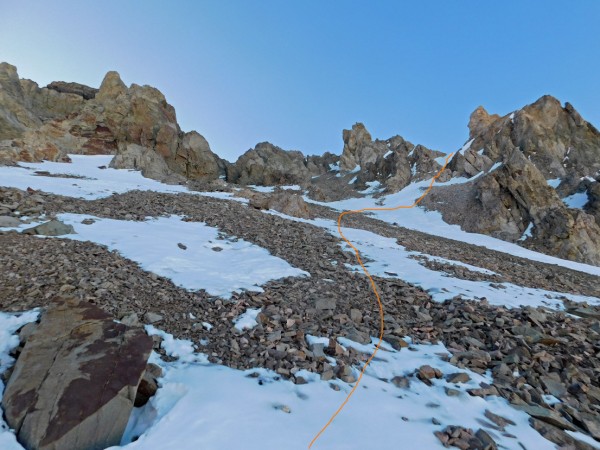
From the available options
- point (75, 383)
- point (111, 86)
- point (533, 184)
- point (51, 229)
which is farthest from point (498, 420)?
point (111, 86)

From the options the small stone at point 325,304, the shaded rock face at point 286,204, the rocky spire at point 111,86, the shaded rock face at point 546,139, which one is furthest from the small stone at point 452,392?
the rocky spire at point 111,86

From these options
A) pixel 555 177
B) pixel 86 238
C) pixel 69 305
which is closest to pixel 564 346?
pixel 69 305

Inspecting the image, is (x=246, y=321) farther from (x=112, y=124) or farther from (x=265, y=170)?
(x=265, y=170)

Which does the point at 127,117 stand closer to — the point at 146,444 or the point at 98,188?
the point at 98,188

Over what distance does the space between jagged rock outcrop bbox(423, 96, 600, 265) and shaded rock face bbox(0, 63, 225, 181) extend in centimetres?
4174

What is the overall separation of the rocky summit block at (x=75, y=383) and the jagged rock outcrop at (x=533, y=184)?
37946 mm

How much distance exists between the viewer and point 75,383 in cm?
425

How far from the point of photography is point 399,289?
10.3 m


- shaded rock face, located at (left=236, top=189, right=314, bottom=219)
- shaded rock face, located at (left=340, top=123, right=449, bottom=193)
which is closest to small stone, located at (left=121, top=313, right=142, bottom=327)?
shaded rock face, located at (left=236, top=189, right=314, bottom=219)

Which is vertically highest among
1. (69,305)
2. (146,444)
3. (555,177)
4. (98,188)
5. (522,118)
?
(522,118)

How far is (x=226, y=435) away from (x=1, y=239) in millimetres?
9939

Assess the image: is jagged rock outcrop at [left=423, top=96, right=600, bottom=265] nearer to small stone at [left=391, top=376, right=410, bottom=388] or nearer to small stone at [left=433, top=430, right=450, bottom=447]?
small stone at [left=391, top=376, right=410, bottom=388]

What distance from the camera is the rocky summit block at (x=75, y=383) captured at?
3.79 m

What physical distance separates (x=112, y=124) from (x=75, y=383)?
66.1 m
